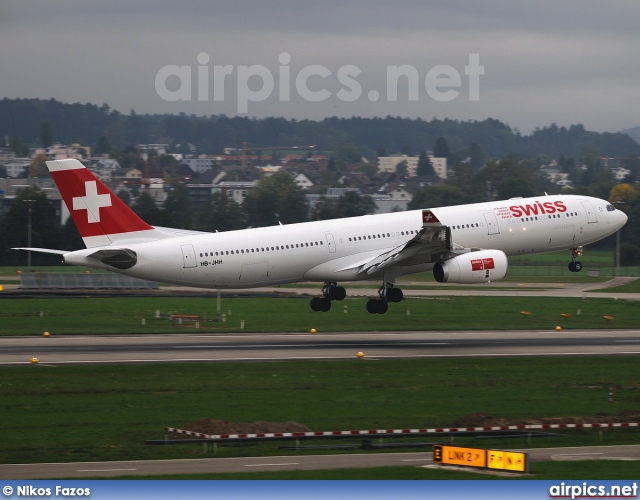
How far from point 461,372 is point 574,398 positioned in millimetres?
7020

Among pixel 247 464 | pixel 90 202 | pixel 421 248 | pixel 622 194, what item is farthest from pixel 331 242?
pixel 622 194

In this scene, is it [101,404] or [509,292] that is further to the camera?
[509,292]

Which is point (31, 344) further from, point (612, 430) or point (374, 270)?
point (612, 430)

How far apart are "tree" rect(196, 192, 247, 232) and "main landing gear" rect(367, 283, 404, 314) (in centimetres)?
9409

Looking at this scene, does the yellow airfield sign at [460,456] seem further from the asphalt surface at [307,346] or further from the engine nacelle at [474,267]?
the engine nacelle at [474,267]

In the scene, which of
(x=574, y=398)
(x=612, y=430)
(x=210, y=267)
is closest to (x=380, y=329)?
(x=210, y=267)

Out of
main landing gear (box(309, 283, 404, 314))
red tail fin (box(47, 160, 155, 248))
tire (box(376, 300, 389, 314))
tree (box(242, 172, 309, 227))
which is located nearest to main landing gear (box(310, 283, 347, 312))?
main landing gear (box(309, 283, 404, 314))

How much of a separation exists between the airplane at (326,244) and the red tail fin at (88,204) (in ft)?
0.17

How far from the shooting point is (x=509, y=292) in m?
95.9

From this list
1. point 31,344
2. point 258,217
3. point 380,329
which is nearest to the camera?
point 31,344

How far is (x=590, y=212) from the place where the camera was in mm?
71500

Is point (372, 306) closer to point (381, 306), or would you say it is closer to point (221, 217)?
point (381, 306)

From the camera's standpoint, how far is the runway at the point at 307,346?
2215 inches

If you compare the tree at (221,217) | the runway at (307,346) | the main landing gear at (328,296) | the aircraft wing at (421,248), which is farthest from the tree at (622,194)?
the aircraft wing at (421,248)
